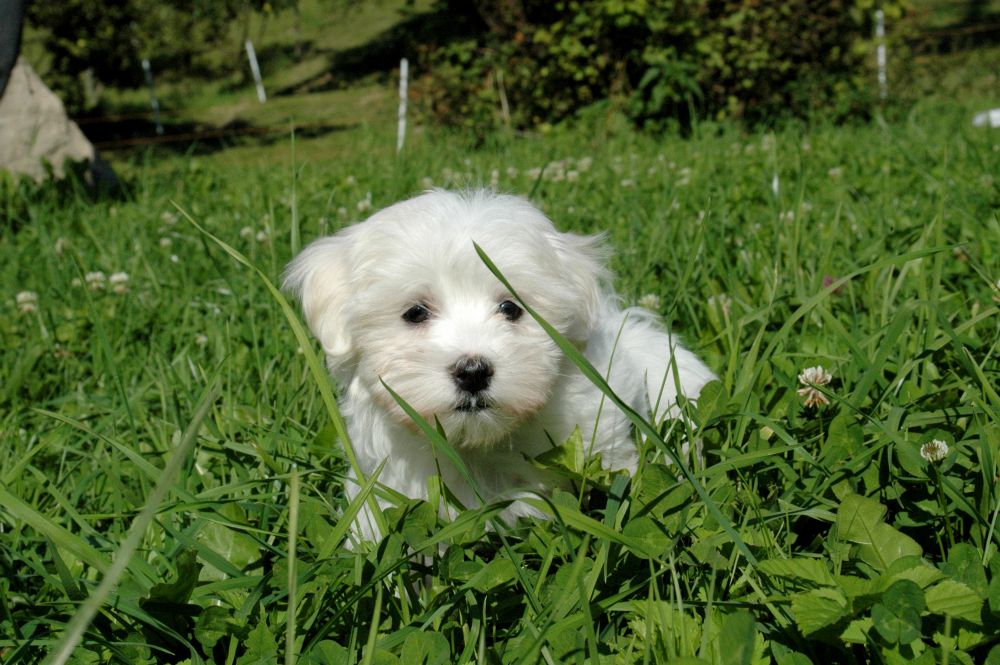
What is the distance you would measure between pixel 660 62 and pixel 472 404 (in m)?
7.86

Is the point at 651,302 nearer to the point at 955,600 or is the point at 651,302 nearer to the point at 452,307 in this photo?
the point at 452,307

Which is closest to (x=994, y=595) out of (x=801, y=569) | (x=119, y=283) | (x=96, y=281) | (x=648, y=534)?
(x=801, y=569)

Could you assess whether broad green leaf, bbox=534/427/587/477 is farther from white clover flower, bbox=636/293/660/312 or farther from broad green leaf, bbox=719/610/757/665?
white clover flower, bbox=636/293/660/312

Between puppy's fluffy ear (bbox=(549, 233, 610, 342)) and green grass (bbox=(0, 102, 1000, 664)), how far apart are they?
16.3 inches

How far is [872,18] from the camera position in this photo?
10469mm

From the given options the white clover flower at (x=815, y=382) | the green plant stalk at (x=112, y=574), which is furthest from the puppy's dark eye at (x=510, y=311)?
the green plant stalk at (x=112, y=574)

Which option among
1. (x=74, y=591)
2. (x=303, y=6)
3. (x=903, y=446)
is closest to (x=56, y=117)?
(x=74, y=591)

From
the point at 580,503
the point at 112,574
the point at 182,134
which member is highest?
the point at 112,574

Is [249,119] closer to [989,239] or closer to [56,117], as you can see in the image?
[56,117]

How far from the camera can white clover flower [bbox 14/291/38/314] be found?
3.77 metres

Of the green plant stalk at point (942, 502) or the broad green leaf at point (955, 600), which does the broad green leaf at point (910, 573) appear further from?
the green plant stalk at point (942, 502)

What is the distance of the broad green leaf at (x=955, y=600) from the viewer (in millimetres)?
1348

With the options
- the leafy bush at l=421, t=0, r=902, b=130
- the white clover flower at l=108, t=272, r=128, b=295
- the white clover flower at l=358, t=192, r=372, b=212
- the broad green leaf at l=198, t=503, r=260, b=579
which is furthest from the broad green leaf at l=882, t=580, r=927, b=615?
the leafy bush at l=421, t=0, r=902, b=130

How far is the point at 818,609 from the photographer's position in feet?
4.59
